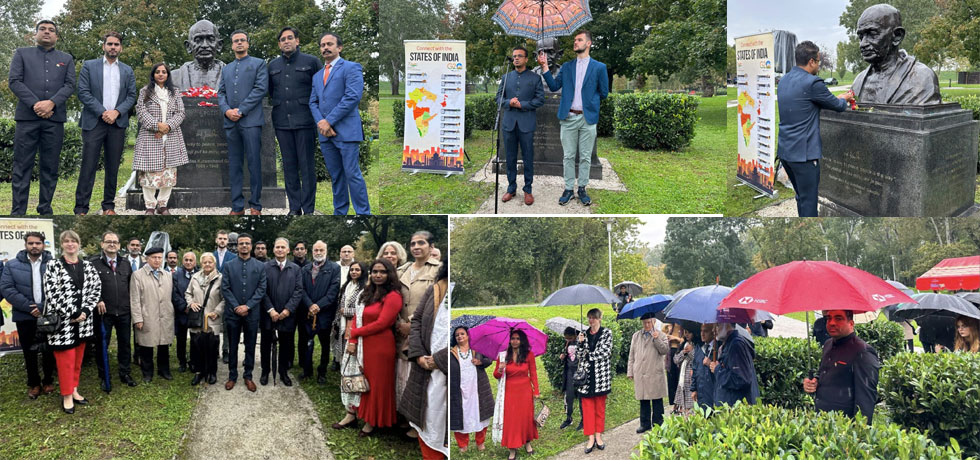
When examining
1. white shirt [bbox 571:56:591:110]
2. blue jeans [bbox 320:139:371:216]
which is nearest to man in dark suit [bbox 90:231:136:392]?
blue jeans [bbox 320:139:371:216]

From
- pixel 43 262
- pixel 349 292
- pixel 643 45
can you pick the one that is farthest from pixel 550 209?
pixel 643 45

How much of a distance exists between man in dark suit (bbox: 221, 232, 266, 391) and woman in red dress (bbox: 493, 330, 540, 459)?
221cm

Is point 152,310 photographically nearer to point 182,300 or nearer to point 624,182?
point 182,300

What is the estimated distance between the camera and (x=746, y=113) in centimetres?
699

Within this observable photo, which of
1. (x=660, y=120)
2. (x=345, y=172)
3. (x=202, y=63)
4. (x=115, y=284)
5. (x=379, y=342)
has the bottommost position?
(x=379, y=342)

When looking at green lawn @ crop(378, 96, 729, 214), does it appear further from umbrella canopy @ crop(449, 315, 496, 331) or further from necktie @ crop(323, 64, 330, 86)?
umbrella canopy @ crop(449, 315, 496, 331)

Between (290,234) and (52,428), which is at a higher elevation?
(290,234)

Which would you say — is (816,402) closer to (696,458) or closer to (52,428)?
(696,458)

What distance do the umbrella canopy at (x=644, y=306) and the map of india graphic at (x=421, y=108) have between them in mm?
3841

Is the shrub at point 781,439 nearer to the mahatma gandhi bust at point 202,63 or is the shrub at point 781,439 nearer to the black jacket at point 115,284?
the black jacket at point 115,284

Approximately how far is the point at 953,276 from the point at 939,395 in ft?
7.97

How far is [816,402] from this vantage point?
437cm

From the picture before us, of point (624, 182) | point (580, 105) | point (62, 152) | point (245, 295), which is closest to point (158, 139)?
point (245, 295)

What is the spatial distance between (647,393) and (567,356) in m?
0.75
